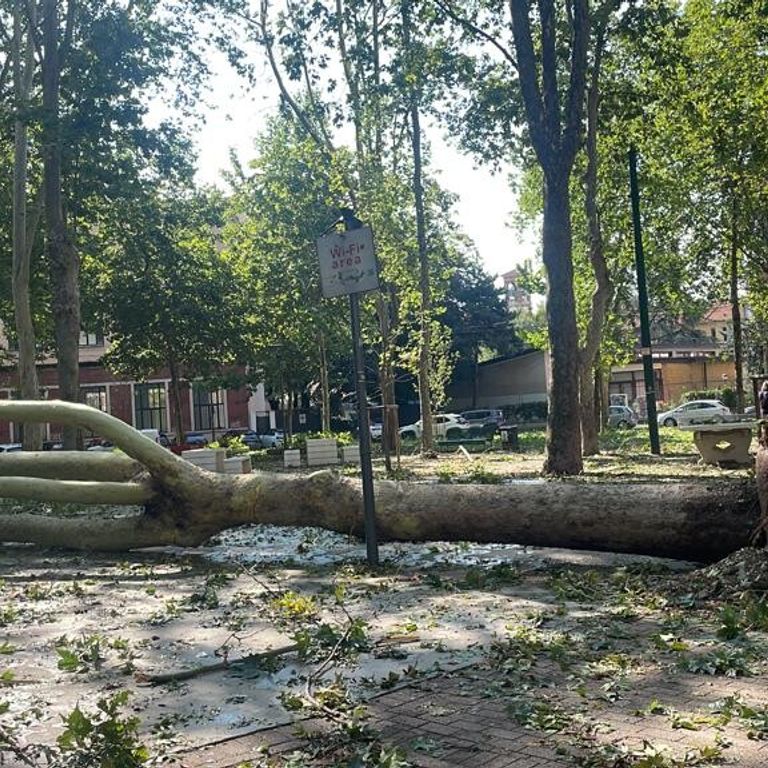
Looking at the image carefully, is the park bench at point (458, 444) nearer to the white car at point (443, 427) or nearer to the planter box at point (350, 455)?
the planter box at point (350, 455)

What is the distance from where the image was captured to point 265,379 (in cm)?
4344

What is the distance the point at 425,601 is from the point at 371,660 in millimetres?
1671

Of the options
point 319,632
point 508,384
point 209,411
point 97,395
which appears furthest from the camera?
point 508,384

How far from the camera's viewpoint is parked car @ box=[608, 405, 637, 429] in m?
49.2

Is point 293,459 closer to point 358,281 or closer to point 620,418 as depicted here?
point 358,281

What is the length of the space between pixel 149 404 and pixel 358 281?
5008cm

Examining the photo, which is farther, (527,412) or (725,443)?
(527,412)

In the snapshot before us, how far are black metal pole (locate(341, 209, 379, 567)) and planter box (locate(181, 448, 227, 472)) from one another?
13.2 meters

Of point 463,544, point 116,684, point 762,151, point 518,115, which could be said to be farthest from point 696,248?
point 116,684

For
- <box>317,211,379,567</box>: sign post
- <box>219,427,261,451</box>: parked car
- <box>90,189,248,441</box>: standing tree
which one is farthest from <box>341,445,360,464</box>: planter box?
<box>219,427,261,451</box>: parked car

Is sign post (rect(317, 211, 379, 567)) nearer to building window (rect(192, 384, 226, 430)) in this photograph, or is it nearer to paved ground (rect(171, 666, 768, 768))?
paved ground (rect(171, 666, 768, 768))

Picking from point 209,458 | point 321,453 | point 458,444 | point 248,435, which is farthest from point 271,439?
point 209,458

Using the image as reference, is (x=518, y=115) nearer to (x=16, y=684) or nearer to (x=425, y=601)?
(x=425, y=601)

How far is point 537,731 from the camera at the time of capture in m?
3.75
